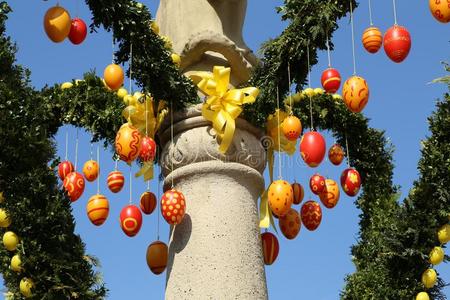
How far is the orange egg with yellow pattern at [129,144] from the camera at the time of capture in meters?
6.29

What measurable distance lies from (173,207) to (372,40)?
1895mm

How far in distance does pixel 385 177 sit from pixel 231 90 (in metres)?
2.02

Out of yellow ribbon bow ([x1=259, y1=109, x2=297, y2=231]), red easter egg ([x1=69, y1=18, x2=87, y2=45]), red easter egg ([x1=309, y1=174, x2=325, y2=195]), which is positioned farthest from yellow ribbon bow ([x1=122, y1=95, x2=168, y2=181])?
red easter egg ([x1=309, y1=174, x2=325, y2=195])

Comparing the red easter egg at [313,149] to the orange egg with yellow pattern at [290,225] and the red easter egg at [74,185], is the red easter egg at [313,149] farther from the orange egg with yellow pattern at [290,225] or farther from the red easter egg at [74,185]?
the red easter egg at [74,185]

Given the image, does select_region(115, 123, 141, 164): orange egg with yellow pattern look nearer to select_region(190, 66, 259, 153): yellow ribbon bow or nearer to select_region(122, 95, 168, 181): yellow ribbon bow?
select_region(122, 95, 168, 181): yellow ribbon bow

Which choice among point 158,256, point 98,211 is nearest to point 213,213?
point 158,256

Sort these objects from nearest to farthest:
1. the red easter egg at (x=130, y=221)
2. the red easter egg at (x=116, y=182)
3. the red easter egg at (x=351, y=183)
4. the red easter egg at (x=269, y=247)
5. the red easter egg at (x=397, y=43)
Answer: the red easter egg at (x=397, y=43)
the red easter egg at (x=130, y=221)
the red easter egg at (x=269, y=247)
the red easter egg at (x=116, y=182)
the red easter egg at (x=351, y=183)

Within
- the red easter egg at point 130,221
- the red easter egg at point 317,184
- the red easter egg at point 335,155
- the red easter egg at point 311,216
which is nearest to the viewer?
the red easter egg at point 130,221

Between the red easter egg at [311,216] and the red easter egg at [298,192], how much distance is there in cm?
19

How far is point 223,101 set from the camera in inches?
250

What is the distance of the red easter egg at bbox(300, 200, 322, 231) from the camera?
6.73 meters

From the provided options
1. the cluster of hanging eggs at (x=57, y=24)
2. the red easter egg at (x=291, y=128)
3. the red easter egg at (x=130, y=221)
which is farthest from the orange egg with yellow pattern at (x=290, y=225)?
the cluster of hanging eggs at (x=57, y=24)

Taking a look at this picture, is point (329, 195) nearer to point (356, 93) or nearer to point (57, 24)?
point (356, 93)

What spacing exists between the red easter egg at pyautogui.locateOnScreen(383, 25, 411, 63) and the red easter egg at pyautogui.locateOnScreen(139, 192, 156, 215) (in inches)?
81.2
